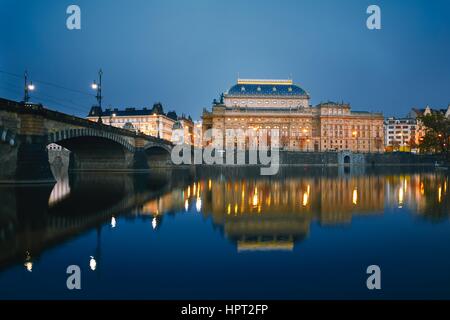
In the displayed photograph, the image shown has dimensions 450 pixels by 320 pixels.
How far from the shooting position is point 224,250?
41.1 feet

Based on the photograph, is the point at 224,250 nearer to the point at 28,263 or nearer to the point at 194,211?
the point at 28,263

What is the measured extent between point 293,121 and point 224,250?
147363 mm

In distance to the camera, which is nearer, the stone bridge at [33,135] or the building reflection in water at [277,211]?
the building reflection in water at [277,211]

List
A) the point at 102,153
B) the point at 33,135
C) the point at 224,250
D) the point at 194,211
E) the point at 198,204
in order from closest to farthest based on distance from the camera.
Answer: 1. the point at 224,250
2. the point at 194,211
3. the point at 198,204
4. the point at 33,135
5. the point at 102,153

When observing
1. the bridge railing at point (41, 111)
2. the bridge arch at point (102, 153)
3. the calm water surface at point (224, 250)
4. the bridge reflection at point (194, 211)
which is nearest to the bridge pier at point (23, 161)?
the bridge railing at point (41, 111)

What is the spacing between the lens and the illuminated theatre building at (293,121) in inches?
6147

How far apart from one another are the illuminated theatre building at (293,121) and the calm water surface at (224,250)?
135 m

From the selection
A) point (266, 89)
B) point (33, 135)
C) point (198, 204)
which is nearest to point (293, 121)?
point (266, 89)

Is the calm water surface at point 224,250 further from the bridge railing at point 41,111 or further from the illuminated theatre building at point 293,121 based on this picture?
the illuminated theatre building at point 293,121

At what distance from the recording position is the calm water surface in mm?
8938

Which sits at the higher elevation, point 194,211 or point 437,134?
point 437,134

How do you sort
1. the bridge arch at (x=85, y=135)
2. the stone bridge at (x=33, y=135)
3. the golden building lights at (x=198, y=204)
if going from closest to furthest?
the golden building lights at (x=198, y=204), the stone bridge at (x=33, y=135), the bridge arch at (x=85, y=135)
